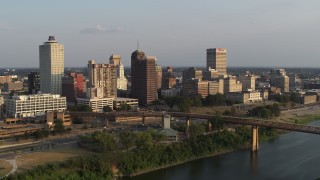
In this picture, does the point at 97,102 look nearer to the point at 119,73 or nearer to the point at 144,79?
the point at 144,79

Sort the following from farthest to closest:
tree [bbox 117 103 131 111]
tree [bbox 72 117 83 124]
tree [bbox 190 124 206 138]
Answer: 1. tree [bbox 117 103 131 111]
2. tree [bbox 72 117 83 124]
3. tree [bbox 190 124 206 138]

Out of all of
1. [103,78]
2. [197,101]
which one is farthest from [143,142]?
[103,78]

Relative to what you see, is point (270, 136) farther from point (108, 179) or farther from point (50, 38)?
point (50, 38)

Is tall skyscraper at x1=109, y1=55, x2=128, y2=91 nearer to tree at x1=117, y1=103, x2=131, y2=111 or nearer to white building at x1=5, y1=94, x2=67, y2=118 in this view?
tree at x1=117, y1=103, x2=131, y2=111

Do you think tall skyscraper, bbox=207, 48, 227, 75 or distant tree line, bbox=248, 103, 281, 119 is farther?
tall skyscraper, bbox=207, 48, 227, 75

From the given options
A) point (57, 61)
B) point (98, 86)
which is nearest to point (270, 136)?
point (98, 86)

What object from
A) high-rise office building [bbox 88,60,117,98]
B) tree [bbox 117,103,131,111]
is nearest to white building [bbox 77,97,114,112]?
tree [bbox 117,103,131,111]
